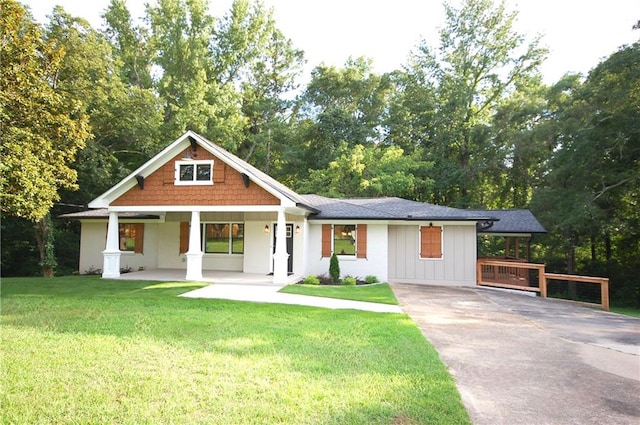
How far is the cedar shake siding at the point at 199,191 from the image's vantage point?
1255 cm

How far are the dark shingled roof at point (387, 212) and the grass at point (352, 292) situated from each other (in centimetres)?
288

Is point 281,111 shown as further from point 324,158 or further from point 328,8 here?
point 328,8

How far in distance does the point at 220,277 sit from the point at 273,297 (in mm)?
4389

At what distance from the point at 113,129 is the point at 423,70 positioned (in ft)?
71.4

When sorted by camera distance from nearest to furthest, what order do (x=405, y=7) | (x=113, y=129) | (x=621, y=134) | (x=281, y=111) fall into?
(x=405, y=7)
(x=621, y=134)
(x=113, y=129)
(x=281, y=111)

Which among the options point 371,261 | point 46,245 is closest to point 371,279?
point 371,261

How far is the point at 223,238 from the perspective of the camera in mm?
15727

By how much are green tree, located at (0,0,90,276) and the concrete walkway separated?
185 inches

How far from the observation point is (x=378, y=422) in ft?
10.5

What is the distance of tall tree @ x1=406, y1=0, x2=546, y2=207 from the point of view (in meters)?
26.0

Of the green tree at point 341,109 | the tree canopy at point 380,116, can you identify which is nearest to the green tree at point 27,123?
the tree canopy at point 380,116

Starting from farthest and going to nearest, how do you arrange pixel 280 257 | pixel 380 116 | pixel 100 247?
pixel 380 116
pixel 100 247
pixel 280 257

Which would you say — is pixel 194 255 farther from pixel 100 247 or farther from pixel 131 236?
pixel 100 247


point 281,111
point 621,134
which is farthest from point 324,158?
point 621,134
